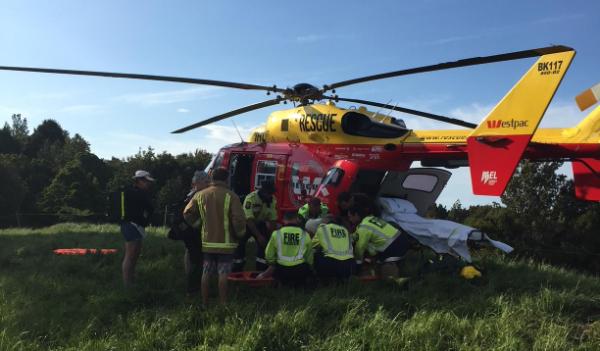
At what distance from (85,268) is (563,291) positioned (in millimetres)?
7373

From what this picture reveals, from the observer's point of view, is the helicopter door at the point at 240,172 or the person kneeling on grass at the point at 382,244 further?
the helicopter door at the point at 240,172

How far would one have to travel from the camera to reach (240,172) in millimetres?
10938

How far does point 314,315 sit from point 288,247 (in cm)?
137

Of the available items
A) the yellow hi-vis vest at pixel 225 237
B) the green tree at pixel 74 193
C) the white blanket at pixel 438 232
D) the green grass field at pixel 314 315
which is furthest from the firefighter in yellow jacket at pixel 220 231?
the green tree at pixel 74 193

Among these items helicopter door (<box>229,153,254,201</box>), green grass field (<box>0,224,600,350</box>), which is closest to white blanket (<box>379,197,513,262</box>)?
green grass field (<box>0,224,600,350</box>)

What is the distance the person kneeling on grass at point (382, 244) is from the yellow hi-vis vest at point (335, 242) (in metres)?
0.49

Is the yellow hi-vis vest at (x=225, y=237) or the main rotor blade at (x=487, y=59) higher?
the main rotor blade at (x=487, y=59)

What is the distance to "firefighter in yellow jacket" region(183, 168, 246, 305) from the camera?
19.3 ft

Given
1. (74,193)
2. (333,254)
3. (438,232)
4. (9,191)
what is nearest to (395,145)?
(438,232)

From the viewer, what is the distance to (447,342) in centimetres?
473

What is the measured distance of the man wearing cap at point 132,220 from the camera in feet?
23.2

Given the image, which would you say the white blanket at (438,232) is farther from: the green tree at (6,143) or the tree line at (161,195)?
the green tree at (6,143)

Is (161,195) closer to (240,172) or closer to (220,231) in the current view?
(240,172)

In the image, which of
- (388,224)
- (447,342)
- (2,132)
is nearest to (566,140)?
(388,224)
